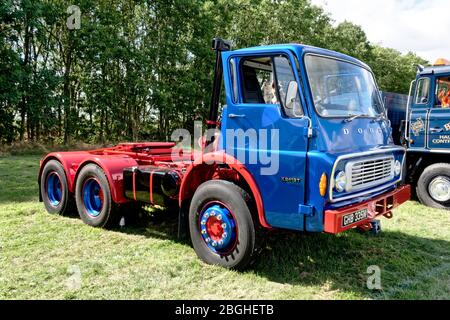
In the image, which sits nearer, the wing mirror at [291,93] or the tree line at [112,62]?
the wing mirror at [291,93]

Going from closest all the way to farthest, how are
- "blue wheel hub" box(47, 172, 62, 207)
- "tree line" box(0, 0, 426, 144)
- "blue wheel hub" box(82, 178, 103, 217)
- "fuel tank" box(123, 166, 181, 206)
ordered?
"fuel tank" box(123, 166, 181, 206)
"blue wheel hub" box(82, 178, 103, 217)
"blue wheel hub" box(47, 172, 62, 207)
"tree line" box(0, 0, 426, 144)

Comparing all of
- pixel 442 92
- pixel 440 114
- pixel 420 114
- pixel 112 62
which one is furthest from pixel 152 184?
pixel 112 62

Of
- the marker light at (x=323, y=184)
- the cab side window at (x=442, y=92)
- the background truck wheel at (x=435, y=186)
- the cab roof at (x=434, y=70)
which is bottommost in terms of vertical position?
the background truck wheel at (x=435, y=186)

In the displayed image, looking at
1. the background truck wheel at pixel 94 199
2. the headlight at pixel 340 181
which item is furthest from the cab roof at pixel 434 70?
the background truck wheel at pixel 94 199

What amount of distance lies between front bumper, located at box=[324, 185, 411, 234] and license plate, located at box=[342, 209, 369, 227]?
0.07 ft

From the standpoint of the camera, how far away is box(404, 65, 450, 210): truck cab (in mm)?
7566

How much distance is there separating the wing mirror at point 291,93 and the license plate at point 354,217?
115cm

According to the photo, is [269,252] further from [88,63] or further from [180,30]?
[180,30]

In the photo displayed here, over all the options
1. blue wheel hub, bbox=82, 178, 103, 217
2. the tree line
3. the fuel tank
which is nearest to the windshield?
the fuel tank

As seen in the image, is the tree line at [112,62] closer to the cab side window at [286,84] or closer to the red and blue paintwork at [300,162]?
the red and blue paintwork at [300,162]

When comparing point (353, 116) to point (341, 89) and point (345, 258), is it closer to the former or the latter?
point (341, 89)

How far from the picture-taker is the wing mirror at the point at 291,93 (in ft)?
12.3

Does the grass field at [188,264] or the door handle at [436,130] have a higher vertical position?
the door handle at [436,130]

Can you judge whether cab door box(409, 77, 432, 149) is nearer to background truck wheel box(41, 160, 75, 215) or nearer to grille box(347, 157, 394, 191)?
grille box(347, 157, 394, 191)
